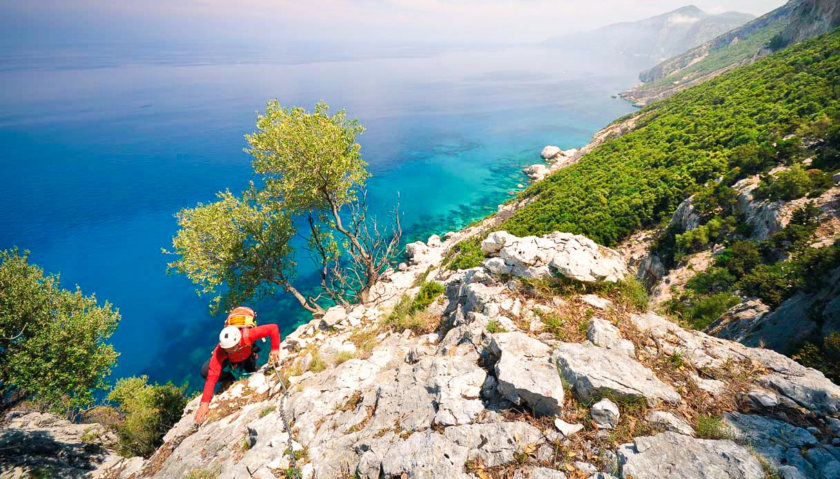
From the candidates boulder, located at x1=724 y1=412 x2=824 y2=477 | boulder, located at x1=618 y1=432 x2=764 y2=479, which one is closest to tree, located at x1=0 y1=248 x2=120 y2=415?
boulder, located at x1=618 y1=432 x2=764 y2=479

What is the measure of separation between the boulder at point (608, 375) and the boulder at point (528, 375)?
0.34 meters

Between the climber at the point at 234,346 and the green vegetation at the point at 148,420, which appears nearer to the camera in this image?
the climber at the point at 234,346

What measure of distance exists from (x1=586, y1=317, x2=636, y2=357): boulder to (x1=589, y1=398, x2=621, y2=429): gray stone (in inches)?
76.8

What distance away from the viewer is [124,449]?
1370 cm

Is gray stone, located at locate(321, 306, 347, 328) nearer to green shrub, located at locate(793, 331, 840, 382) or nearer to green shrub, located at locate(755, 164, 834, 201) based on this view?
green shrub, located at locate(793, 331, 840, 382)

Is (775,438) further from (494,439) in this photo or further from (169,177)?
(169,177)

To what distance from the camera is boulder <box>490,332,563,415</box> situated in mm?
6230

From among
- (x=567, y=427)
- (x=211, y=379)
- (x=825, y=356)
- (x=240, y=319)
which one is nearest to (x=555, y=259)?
(x=567, y=427)

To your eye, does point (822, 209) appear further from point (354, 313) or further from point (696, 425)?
point (354, 313)

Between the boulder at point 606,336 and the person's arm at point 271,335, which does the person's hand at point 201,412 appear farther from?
the boulder at point 606,336

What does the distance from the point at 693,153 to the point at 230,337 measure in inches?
1671

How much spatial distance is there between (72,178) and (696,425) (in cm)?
11221

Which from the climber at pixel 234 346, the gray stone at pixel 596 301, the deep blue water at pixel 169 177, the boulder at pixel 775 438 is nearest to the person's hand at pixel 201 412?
the climber at pixel 234 346

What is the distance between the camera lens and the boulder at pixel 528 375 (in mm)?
6230
